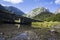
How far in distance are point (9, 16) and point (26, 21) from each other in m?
18.8

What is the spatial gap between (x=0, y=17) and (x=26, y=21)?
27.9 meters

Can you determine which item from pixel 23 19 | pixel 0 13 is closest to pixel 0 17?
pixel 0 13

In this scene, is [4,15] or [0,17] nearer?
[0,17]

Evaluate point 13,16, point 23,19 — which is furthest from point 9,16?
point 23,19

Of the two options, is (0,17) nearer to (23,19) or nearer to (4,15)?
(4,15)

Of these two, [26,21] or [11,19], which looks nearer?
[11,19]

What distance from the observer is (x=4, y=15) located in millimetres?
149000

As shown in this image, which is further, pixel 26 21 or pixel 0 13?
pixel 26 21

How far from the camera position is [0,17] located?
13912 cm

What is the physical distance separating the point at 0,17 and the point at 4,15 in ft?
33.8

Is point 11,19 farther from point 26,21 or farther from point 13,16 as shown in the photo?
point 26,21

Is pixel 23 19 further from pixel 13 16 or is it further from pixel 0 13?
pixel 0 13

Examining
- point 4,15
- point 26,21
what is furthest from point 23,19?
point 4,15

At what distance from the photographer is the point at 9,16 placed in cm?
14512
